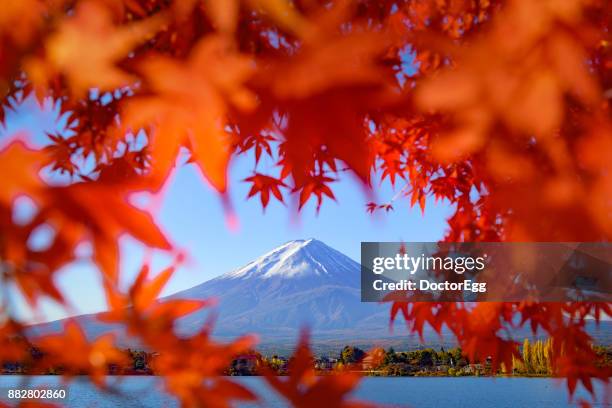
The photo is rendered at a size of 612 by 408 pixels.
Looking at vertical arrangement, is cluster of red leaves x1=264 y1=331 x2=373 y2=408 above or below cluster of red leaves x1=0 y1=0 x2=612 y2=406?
below

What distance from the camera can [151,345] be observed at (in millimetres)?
474

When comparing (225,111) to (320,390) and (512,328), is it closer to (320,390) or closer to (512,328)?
(320,390)

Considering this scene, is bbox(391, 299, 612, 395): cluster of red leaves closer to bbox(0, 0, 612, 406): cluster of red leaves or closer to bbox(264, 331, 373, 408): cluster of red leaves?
bbox(0, 0, 612, 406): cluster of red leaves

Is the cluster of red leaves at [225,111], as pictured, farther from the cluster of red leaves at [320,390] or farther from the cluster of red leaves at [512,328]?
the cluster of red leaves at [512,328]

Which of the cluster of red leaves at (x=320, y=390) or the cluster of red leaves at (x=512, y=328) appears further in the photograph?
the cluster of red leaves at (x=512, y=328)

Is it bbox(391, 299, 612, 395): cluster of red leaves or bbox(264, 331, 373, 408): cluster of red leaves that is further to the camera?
bbox(391, 299, 612, 395): cluster of red leaves

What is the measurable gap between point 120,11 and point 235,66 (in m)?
0.26

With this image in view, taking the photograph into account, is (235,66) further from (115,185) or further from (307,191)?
(307,191)

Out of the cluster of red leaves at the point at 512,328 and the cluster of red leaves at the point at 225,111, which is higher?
the cluster of red leaves at the point at 225,111

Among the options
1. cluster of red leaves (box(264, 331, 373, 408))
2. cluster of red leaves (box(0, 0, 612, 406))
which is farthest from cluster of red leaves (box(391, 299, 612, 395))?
cluster of red leaves (box(264, 331, 373, 408))

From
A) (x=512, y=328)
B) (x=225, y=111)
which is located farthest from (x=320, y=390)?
(x=512, y=328)

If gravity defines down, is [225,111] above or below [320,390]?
above

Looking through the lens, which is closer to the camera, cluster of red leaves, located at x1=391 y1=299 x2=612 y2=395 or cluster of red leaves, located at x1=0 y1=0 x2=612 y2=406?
cluster of red leaves, located at x1=0 y1=0 x2=612 y2=406

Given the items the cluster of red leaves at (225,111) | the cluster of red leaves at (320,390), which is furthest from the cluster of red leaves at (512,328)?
the cluster of red leaves at (320,390)
